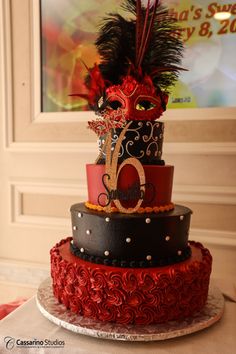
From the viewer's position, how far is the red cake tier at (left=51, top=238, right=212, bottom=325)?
0.80 m

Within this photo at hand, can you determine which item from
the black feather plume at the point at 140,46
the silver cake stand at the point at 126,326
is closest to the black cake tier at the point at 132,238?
the silver cake stand at the point at 126,326

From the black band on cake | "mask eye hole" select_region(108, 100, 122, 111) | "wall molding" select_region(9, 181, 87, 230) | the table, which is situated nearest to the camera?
the table

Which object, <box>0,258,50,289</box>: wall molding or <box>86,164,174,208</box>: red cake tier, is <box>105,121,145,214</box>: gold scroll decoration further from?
<box>0,258,50,289</box>: wall molding

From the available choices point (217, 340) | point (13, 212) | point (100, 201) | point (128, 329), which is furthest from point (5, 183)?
point (217, 340)

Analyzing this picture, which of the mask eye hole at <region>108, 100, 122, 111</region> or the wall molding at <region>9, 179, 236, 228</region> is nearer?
the mask eye hole at <region>108, 100, 122, 111</region>

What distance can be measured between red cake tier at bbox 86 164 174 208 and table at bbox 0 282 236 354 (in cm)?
33

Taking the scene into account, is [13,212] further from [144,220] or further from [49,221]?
[144,220]

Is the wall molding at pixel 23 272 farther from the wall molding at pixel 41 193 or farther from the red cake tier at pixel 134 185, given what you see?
the red cake tier at pixel 134 185

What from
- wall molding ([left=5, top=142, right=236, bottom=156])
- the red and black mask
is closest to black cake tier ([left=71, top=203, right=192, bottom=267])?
the red and black mask

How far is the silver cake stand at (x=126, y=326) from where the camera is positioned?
0.76 meters

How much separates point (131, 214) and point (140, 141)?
0.20 meters

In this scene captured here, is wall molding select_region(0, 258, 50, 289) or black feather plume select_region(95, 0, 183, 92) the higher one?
black feather plume select_region(95, 0, 183, 92)

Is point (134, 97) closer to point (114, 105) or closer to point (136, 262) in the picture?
point (114, 105)

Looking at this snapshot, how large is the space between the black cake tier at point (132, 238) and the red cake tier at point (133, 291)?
0.03 metres
